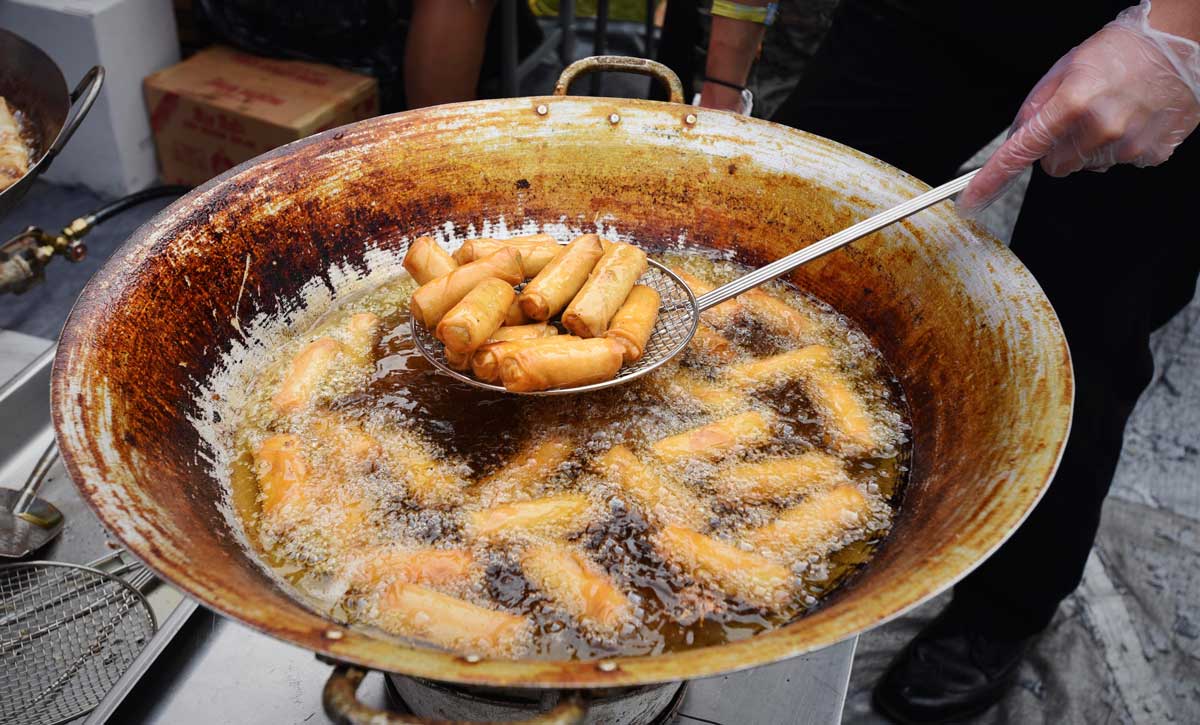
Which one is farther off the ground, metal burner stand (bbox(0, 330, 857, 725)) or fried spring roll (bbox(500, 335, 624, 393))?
fried spring roll (bbox(500, 335, 624, 393))

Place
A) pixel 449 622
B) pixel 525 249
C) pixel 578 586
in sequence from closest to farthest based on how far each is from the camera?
1. pixel 449 622
2. pixel 578 586
3. pixel 525 249

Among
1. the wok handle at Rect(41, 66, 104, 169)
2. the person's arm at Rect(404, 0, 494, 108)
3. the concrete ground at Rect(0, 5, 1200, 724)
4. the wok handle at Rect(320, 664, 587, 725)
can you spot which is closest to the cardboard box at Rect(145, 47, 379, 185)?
the person's arm at Rect(404, 0, 494, 108)

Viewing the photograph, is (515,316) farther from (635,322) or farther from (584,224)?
(584,224)

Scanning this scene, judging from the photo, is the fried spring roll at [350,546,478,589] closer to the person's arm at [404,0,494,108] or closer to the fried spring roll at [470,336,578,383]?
the fried spring roll at [470,336,578,383]

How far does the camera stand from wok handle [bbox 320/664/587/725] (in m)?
1.03

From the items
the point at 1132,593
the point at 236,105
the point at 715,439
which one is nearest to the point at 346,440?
the point at 715,439

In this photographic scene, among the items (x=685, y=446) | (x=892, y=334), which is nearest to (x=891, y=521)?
(x=685, y=446)

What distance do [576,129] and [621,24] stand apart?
15.4 feet

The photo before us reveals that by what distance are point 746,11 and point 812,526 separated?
188 cm

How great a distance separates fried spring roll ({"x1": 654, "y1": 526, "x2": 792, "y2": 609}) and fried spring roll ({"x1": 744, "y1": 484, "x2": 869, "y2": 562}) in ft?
0.16

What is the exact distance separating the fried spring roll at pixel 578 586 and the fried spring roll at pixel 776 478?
36 cm

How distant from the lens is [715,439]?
1.82 meters

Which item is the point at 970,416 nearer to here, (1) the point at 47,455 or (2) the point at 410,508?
(2) the point at 410,508

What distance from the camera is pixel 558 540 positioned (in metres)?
1.60
